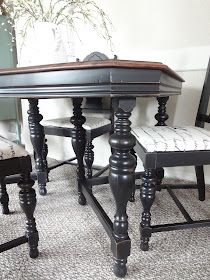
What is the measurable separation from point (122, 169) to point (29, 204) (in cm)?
41

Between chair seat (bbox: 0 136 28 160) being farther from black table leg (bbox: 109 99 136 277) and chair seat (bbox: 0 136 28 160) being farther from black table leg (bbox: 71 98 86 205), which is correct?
black table leg (bbox: 71 98 86 205)

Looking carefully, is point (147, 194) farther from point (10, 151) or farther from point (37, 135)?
point (37, 135)

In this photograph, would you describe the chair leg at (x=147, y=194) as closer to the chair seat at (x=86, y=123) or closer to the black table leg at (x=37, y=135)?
the chair seat at (x=86, y=123)

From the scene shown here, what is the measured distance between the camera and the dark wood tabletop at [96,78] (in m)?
0.71

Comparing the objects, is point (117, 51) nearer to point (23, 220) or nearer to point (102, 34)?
point (102, 34)

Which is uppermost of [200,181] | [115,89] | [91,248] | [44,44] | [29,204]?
[44,44]

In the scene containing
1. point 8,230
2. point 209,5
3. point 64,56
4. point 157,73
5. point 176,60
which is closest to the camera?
point 157,73

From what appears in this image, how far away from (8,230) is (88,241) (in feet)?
1.39

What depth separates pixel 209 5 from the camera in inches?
69.0

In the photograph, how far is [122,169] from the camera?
2.81ft

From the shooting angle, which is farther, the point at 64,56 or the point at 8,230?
the point at 8,230

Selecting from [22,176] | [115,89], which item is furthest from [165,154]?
[22,176]

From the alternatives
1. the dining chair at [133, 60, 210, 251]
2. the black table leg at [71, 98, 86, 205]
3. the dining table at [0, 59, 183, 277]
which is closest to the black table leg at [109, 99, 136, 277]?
the dining table at [0, 59, 183, 277]

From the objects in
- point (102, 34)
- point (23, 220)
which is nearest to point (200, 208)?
point (23, 220)
